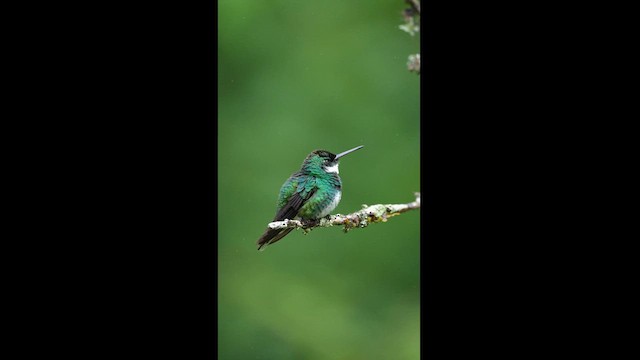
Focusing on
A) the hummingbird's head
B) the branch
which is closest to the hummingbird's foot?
the branch

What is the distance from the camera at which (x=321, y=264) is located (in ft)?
10.7

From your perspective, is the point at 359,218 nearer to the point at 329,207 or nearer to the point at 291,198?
the point at 329,207

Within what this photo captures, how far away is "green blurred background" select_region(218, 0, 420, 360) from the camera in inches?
126

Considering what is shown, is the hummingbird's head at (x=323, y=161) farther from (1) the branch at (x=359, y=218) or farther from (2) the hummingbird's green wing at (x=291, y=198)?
(1) the branch at (x=359, y=218)

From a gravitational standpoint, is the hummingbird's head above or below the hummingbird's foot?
above

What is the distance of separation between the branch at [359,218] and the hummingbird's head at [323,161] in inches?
8.6

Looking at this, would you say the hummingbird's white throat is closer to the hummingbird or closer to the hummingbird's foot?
the hummingbird

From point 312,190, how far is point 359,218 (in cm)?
26

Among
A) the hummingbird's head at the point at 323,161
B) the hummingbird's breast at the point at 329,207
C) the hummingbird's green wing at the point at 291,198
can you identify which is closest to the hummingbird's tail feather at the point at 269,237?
the hummingbird's green wing at the point at 291,198

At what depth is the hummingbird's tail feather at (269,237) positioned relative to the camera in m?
3.22

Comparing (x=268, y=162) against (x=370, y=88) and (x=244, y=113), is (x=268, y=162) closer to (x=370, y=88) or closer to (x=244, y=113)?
(x=244, y=113)

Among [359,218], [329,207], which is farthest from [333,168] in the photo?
[359,218]

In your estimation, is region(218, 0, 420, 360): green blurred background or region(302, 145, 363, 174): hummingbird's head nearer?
region(218, 0, 420, 360): green blurred background
